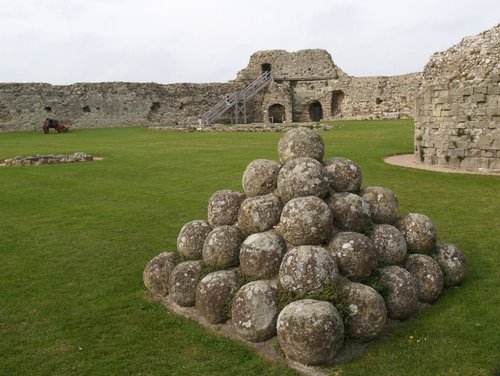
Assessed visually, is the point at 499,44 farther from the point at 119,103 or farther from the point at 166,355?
the point at 119,103

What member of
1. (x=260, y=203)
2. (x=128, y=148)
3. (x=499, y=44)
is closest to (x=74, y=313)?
(x=260, y=203)

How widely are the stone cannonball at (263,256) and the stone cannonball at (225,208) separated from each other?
2.49 feet

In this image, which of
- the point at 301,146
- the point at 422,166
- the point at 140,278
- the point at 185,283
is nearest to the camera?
the point at 185,283

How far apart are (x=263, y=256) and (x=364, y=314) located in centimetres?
112

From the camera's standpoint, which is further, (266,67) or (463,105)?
(266,67)

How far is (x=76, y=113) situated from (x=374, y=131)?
21079mm

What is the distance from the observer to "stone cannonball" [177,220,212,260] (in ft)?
19.6

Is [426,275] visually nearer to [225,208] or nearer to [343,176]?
[343,176]

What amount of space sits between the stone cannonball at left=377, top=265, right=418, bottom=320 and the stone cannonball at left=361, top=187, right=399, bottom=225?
80cm

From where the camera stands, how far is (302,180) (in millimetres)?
5398

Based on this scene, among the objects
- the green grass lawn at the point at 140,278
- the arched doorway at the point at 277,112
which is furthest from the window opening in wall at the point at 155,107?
the green grass lawn at the point at 140,278

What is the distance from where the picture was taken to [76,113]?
35375 mm

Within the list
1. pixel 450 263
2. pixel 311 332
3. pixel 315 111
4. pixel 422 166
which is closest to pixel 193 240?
pixel 311 332

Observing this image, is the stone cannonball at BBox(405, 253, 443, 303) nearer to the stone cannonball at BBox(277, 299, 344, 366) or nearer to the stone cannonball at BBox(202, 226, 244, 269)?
the stone cannonball at BBox(277, 299, 344, 366)
